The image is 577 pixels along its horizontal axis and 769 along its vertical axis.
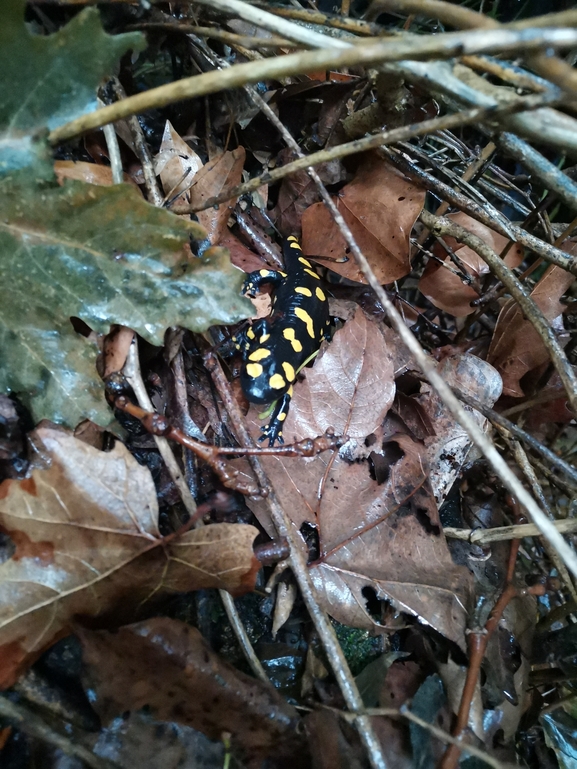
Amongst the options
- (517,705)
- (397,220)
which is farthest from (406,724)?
(397,220)

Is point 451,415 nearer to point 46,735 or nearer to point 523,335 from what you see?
point 523,335

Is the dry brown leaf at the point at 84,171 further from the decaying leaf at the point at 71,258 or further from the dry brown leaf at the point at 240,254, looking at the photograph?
the dry brown leaf at the point at 240,254

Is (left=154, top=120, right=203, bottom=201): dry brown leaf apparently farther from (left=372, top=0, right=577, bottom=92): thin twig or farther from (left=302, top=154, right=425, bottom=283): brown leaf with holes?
→ (left=372, top=0, right=577, bottom=92): thin twig

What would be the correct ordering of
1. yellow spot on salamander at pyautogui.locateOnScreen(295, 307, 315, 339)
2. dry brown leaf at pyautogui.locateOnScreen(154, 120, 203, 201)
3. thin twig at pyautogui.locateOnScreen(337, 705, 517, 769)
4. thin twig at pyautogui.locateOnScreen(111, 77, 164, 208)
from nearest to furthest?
thin twig at pyautogui.locateOnScreen(337, 705, 517, 769) < thin twig at pyautogui.locateOnScreen(111, 77, 164, 208) < dry brown leaf at pyautogui.locateOnScreen(154, 120, 203, 201) < yellow spot on salamander at pyautogui.locateOnScreen(295, 307, 315, 339)

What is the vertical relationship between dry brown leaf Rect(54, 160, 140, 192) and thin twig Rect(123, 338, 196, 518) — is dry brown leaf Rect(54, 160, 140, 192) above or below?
above

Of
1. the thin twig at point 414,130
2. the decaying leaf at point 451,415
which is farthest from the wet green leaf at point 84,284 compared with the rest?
the decaying leaf at point 451,415

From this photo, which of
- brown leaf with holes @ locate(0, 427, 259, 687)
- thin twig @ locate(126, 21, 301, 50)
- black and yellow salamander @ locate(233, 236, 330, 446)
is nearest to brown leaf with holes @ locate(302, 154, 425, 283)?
black and yellow salamander @ locate(233, 236, 330, 446)
